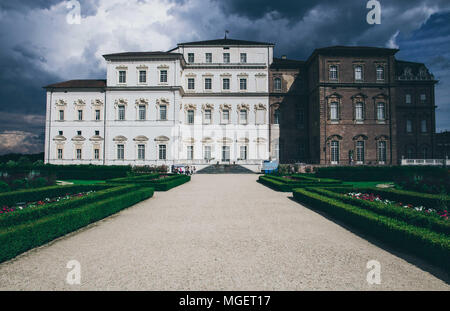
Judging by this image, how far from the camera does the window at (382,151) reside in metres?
30.1

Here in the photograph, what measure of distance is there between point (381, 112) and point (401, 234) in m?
31.0

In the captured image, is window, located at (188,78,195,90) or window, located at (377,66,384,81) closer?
window, located at (377,66,384,81)

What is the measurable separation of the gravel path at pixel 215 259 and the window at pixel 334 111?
26.6 metres

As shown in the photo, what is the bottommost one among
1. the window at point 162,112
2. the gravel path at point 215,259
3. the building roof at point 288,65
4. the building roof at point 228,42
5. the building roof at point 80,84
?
the gravel path at point 215,259

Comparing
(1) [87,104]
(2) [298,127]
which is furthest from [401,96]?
(1) [87,104]

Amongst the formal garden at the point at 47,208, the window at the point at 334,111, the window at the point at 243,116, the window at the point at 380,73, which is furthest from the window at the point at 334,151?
the formal garden at the point at 47,208

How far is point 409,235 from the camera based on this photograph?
14.7ft

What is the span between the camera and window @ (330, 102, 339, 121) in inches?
1203

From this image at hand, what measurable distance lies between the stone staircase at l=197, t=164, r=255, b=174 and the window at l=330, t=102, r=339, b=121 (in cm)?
1181

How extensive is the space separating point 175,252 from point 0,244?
2689mm

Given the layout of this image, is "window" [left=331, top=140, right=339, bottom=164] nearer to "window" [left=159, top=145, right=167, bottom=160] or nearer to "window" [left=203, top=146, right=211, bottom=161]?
"window" [left=203, top=146, right=211, bottom=161]

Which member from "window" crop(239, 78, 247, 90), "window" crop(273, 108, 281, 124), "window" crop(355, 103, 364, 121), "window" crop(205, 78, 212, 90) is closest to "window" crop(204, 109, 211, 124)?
"window" crop(205, 78, 212, 90)

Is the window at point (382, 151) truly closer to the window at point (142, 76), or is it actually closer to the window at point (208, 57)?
the window at point (208, 57)

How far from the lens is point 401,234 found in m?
4.70
